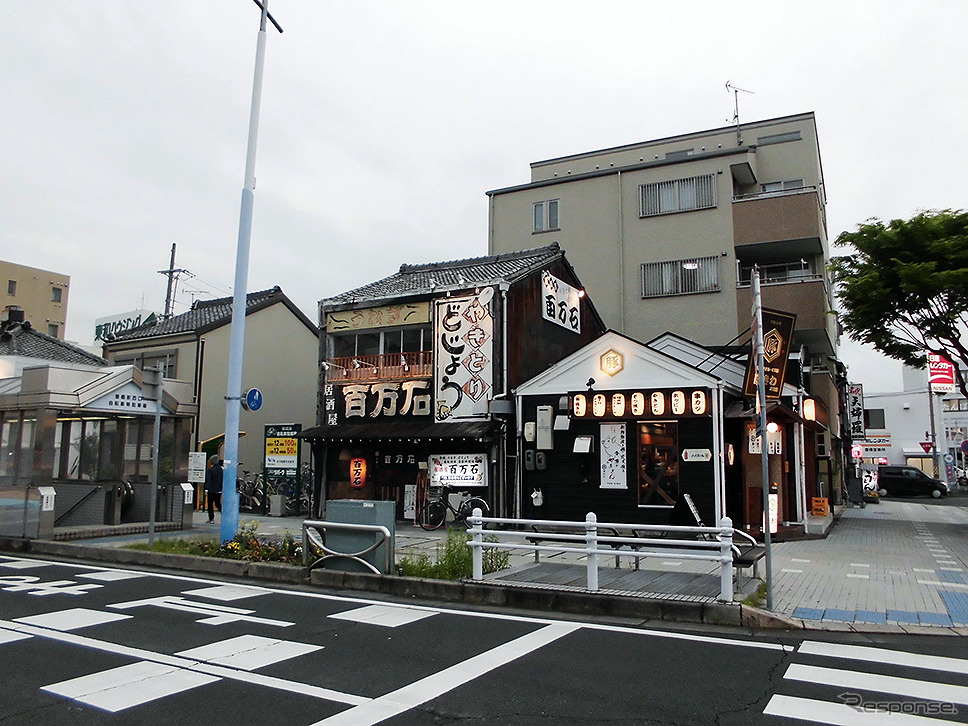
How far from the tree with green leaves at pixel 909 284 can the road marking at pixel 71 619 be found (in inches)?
726

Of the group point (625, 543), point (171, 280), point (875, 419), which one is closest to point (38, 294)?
point (171, 280)

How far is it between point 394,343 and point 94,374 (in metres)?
8.22

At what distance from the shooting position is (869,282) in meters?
19.0

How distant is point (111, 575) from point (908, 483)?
3921cm

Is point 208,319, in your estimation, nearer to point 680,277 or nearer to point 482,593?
point 680,277

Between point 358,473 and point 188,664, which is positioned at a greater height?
point 358,473

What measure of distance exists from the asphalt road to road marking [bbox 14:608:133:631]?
33mm

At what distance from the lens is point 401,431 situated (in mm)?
19125

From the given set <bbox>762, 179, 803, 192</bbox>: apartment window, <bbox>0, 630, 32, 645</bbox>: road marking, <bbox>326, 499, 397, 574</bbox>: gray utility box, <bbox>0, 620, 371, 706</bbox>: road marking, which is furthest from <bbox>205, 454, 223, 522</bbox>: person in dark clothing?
<bbox>762, 179, 803, 192</bbox>: apartment window

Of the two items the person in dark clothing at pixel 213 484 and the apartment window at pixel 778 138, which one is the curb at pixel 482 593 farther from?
the apartment window at pixel 778 138

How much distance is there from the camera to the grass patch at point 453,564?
1020 centimetres

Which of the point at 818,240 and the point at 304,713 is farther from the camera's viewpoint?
the point at 818,240

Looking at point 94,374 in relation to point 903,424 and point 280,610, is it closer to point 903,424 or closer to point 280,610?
point 280,610

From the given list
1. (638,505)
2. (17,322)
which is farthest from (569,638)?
(17,322)
